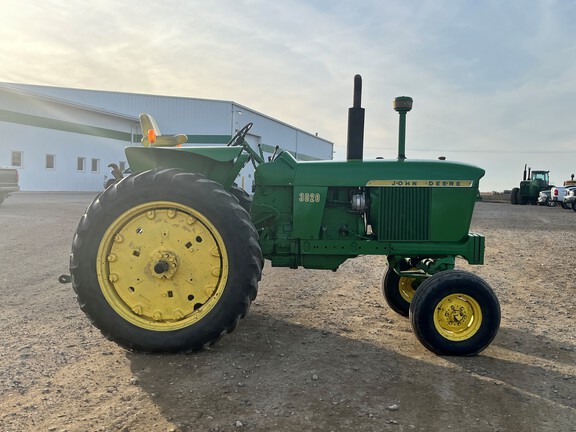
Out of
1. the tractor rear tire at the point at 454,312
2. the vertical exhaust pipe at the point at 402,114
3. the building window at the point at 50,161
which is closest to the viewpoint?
the tractor rear tire at the point at 454,312

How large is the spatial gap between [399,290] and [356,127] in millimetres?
1835

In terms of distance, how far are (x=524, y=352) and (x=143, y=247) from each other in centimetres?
326

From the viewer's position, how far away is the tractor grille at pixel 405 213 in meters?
4.15

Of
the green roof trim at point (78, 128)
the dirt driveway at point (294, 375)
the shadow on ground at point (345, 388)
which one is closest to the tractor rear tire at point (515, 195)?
the green roof trim at point (78, 128)

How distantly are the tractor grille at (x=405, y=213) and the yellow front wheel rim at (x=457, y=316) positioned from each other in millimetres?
683

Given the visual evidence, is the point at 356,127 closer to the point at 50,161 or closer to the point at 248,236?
the point at 248,236

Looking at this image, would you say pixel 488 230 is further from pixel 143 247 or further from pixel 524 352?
pixel 143 247

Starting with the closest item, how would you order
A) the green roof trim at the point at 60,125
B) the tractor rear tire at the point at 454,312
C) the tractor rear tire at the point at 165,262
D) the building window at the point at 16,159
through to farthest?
the tractor rear tire at the point at 165,262 < the tractor rear tire at the point at 454,312 < the green roof trim at the point at 60,125 < the building window at the point at 16,159

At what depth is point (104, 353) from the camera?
354 cm

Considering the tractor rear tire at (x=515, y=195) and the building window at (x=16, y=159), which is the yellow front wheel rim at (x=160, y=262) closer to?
the building window at (x=16, y=159)

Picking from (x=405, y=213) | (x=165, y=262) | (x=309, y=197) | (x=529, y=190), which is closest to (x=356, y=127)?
(x=309, y=197)

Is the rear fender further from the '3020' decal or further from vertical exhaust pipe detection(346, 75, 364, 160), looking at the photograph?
vertical exhaust pipe detection(346, 75, 364, 160)

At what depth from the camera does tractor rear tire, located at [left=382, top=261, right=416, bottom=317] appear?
4.82m

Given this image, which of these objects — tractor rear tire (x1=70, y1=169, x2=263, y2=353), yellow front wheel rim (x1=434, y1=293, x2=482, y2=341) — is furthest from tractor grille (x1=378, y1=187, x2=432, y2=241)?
tractor rear tire (x1=70, y1=169, x2=263, y2=353)
